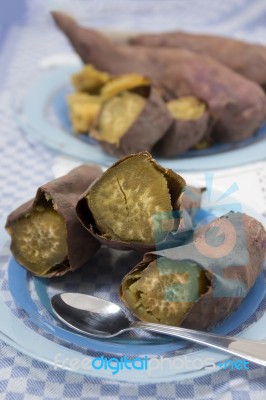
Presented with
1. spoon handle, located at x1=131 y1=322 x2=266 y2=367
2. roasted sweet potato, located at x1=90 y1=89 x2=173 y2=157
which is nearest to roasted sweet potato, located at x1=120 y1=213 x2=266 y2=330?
spoon handle, located at x1=131 y1=322 x2=266 y2=367

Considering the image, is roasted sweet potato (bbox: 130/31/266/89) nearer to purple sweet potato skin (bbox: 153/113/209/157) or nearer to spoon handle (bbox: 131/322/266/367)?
purple sweet potato skin (bbox: 153/113/209/157)

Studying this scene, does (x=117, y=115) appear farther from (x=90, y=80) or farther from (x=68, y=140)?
(x=90, y=80)

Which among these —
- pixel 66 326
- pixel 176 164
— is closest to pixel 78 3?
pixel 176 164

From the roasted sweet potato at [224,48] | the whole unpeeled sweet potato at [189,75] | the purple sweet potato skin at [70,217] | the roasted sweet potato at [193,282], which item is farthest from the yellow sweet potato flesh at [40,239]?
the roasted sweet potato at [224,48]

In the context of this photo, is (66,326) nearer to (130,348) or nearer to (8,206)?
(130,348)

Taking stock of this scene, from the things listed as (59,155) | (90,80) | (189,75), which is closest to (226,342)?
(59,155)

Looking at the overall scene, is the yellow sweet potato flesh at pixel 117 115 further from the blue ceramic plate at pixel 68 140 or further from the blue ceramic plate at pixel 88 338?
the blue ceramic plate at pixel 88 338
